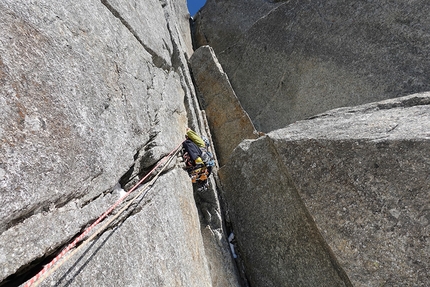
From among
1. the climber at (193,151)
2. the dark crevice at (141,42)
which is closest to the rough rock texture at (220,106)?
the dark crevice at (141,42)

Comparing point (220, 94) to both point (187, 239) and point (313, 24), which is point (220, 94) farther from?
point (187, 239)

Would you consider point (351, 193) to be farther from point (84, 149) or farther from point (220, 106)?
point (220, 106)

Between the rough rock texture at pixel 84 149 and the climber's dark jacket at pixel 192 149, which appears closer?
the rough rock texture at pixel 84 149

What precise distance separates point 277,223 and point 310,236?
Result: 86 centimetres

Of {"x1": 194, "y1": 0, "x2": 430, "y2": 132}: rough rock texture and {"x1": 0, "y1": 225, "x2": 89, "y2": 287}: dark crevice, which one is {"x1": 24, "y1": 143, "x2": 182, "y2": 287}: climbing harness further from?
{"x1": 194, "y1": 0, "x2": 430, "y2": 132}: rough rock texture

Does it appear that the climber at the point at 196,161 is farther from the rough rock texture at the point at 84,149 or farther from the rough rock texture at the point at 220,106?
the rough rock texture at the point at 220,106

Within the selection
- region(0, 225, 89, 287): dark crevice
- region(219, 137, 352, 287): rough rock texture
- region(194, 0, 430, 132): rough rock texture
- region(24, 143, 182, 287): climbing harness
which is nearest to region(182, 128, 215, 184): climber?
region(24, 143, 182, 287): climbing harness

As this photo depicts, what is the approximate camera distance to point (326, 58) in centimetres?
1180

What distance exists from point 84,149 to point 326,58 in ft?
33.9

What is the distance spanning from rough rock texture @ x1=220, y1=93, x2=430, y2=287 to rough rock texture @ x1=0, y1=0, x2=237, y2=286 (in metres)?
1.65

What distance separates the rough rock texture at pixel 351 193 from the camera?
5402mm

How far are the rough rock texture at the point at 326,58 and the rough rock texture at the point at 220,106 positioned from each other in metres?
1.34

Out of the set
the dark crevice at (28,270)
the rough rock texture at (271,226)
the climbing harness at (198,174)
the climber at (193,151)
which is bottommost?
the rough rock texture at (271,226)

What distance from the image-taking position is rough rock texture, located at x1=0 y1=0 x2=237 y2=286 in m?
3.13
